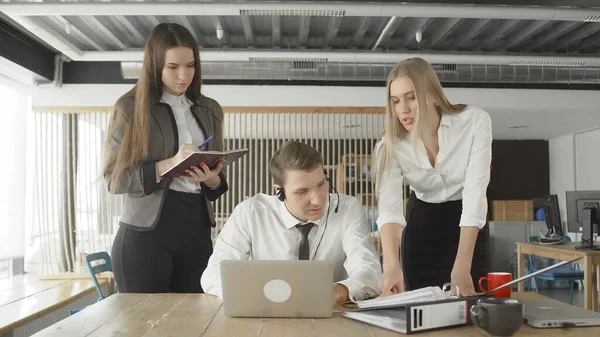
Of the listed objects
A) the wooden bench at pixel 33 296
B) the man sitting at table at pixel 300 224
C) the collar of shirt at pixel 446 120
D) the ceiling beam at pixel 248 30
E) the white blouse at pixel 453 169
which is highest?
the ceiling beam at pixel 248 30

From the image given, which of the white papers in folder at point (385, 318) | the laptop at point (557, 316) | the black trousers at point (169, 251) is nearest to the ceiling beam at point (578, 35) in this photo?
the black trousers at point (169, 251)

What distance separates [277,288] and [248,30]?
560 centimetres

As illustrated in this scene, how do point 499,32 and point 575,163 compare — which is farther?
point 575,163

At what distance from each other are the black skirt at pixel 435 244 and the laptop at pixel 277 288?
3.28ft

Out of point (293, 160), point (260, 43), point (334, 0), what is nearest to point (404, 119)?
point (293, 160)

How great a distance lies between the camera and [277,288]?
155 cm

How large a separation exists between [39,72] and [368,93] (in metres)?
4.09

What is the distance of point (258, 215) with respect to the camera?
2369 mm

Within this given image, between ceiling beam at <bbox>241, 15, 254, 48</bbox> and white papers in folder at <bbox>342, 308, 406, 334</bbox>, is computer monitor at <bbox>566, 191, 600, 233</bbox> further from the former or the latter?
white papers in folder at <bbox>342, 308, 406, 334</bbox>

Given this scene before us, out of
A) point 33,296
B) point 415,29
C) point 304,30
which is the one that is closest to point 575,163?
point 415,29

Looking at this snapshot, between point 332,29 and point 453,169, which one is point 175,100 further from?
point 332,29

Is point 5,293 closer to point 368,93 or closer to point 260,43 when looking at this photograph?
point 260,43

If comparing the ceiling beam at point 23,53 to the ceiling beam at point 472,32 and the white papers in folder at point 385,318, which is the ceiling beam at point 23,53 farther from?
the white papers in folder at point 385,318

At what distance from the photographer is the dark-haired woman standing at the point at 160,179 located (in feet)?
7.28
